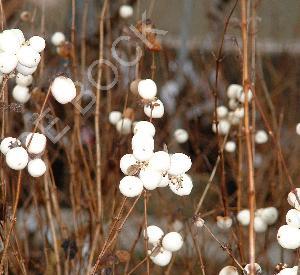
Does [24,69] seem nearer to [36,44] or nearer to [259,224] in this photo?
[36,44]

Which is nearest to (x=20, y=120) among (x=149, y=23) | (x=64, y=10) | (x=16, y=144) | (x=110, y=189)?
(x=110, y=189)

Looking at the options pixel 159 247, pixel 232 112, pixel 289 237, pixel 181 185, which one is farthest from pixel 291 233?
pixel 232 112

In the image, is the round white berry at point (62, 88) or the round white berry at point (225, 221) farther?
the round white berry at point (225, 221)

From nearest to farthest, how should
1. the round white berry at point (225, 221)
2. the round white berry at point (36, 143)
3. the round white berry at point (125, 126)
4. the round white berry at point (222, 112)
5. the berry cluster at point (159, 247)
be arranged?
the round white berry at point (36, 143)
the berry cluster at point (159, 247)
the round white berry at point (225, 221)
the round white berry at point (125, 126)
the round white berry at point (222, 112)

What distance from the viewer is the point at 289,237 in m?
1.04

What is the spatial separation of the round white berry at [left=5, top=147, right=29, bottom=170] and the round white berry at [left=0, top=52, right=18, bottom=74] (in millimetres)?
131

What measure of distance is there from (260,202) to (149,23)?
0.95 metres

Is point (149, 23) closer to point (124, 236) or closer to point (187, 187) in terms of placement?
point (187, 187)

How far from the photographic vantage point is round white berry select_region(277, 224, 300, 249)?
1.04 metres

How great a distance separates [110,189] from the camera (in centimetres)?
218

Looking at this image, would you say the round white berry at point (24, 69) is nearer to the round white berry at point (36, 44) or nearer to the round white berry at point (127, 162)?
the round white berry at point (36, 44)

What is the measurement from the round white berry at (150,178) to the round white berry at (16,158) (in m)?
0.22

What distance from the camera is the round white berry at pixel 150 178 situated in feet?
3.26

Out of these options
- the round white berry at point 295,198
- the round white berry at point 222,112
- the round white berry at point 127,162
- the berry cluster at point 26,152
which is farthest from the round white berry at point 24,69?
the round white berry at point 222,112
